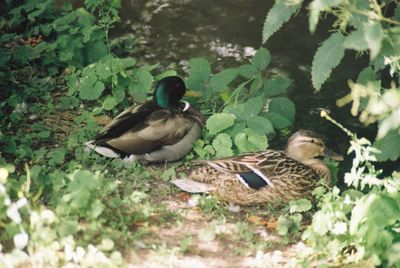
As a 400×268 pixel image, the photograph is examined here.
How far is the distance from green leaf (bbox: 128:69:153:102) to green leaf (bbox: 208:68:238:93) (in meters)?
0.57

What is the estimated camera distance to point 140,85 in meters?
6.72

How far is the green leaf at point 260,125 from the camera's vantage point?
233 inches

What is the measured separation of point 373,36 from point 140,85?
3.84 m

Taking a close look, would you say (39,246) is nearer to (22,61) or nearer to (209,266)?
(209,266)

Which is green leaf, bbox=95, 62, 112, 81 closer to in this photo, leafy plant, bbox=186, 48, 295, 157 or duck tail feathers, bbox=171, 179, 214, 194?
leafy plant, bbox=186, 48, 295, 157

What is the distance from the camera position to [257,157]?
5.32 metres

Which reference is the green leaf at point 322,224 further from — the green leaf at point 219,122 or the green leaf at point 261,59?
the green leaf at point 261,59

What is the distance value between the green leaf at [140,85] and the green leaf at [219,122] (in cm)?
88

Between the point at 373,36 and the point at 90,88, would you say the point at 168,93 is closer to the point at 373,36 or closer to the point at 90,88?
the point at 90,88

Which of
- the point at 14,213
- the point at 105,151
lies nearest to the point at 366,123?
the point at 14,213

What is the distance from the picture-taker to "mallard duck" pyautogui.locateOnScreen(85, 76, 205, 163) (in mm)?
5688

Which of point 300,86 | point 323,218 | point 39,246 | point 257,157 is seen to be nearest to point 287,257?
point 323,218

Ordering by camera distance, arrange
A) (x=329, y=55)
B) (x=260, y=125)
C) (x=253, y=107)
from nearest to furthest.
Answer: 1. (x=329, y=55)
2. (x=260, y=125)
3. (x=253, y=107)

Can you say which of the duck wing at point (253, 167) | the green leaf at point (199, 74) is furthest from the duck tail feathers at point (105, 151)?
the green leaf at point (199, 74)
